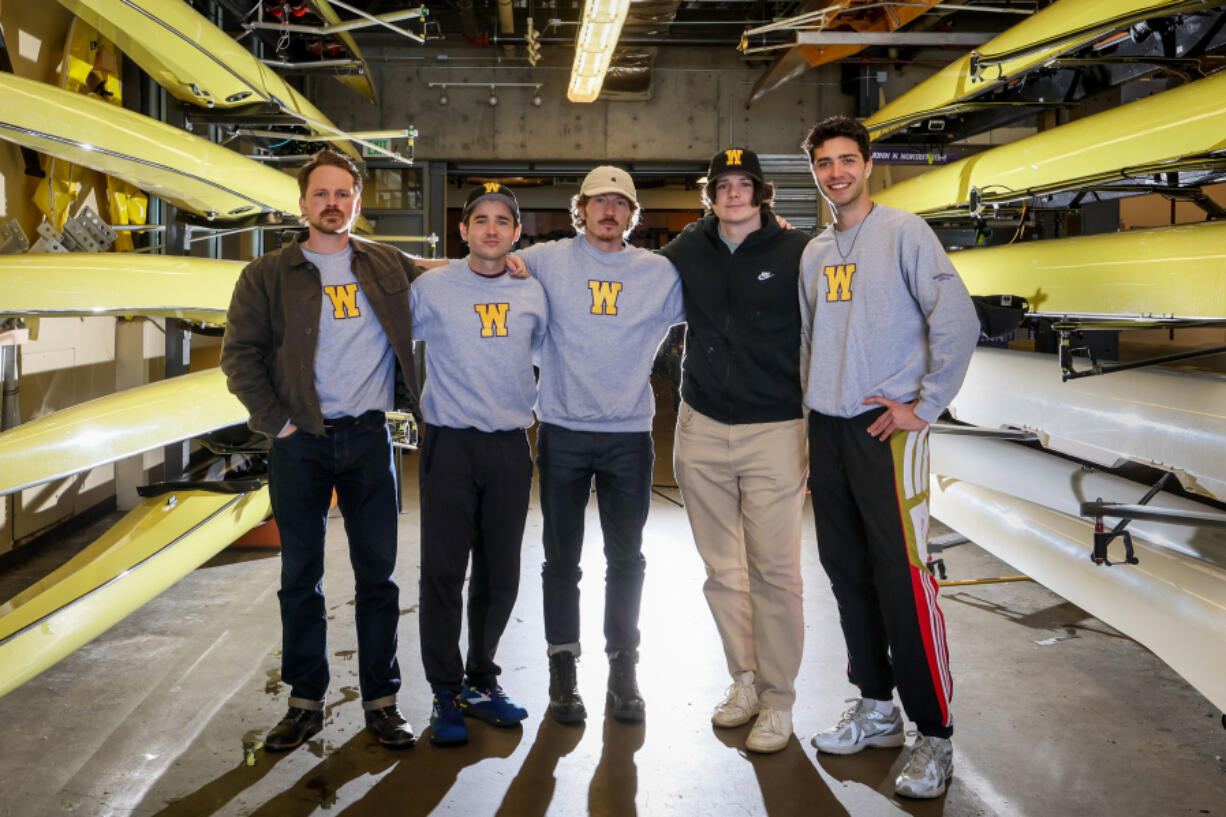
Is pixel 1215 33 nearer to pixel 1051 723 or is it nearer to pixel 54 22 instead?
pixel 1051 723

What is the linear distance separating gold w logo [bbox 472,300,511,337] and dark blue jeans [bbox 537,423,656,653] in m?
0.32

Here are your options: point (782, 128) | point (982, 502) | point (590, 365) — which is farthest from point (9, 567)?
point (782, 128)

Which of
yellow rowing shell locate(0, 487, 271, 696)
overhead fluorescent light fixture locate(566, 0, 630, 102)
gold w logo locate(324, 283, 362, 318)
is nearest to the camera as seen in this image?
gold w logo locate(324, 283, 362, 318)

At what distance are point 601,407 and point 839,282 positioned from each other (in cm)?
74

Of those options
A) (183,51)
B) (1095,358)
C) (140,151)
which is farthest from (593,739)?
(183,51)

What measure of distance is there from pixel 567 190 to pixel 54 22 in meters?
11.8

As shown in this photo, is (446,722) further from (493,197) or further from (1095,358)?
(1095,358)

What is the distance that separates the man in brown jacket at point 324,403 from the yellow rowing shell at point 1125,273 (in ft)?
7.13

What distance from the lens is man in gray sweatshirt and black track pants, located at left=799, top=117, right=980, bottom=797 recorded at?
7.93ft

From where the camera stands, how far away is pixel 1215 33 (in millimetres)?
3482

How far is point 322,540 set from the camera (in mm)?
2730

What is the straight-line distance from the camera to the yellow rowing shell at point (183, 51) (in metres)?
3.65

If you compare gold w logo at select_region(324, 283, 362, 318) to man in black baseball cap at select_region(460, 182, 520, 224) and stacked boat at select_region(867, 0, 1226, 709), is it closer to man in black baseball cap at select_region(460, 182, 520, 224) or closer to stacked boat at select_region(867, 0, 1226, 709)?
man in black baseball cap at select_region(460, 182, 520, 224)

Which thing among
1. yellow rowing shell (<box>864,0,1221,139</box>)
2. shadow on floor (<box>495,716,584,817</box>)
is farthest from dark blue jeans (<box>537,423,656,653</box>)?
yellow rowing shell (<box>864,0,1221,139</box>)
